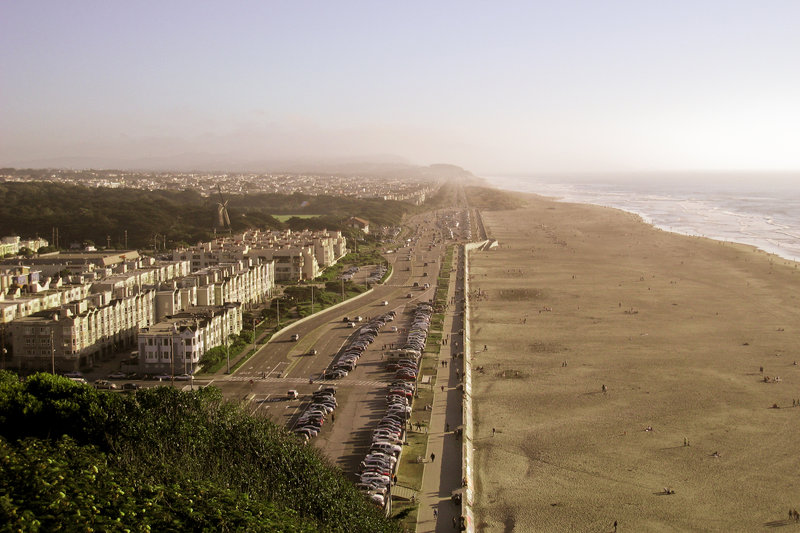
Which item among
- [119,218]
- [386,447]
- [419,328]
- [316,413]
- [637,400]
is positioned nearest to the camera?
[386,447]

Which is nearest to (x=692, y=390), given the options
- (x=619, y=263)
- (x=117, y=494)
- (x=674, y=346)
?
(x=674, y=346)

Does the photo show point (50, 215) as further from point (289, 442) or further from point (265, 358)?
point (289, 442)

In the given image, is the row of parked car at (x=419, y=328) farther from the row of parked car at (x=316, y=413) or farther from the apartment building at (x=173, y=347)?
the apartment building at (x=173, y=347)

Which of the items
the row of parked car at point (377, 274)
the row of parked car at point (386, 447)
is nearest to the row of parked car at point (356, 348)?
the row of parked car at point (386, 447)

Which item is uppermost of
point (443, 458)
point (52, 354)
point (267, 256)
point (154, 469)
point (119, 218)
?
point (119, 218)

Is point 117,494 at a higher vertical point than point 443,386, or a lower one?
→ higher

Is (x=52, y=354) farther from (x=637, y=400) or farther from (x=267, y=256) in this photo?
(x=267, y=256)

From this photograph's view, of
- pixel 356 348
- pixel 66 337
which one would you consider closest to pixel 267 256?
pixel 356 348
